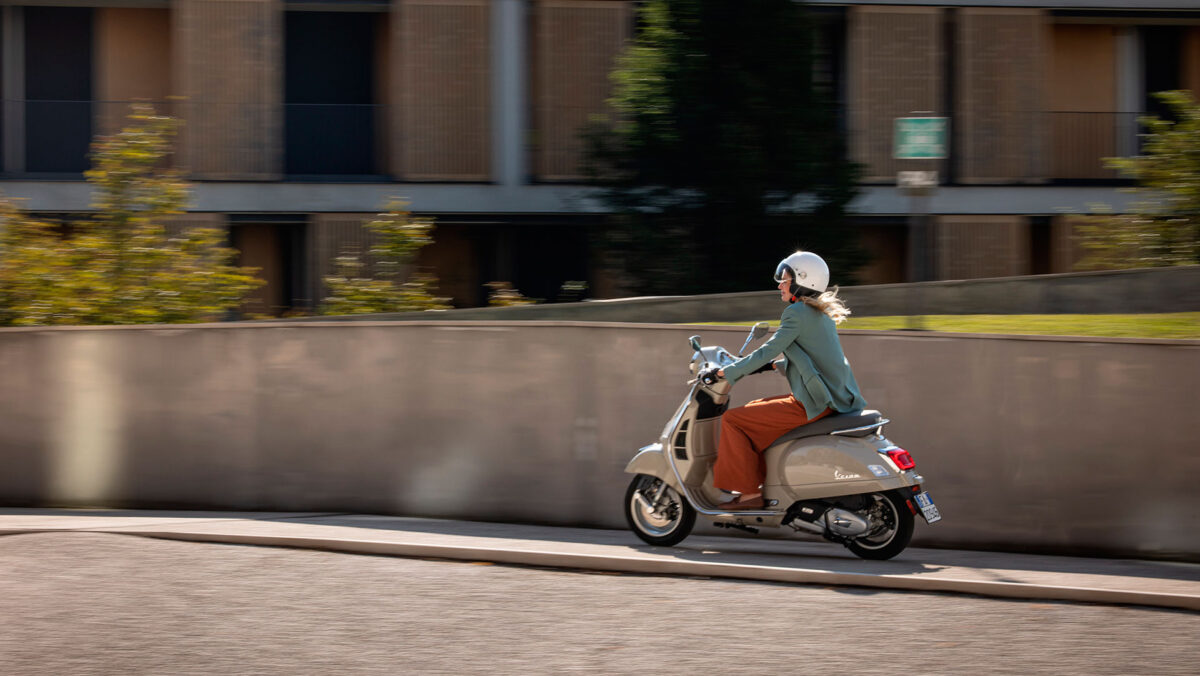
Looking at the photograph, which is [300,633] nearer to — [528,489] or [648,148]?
[528,489]

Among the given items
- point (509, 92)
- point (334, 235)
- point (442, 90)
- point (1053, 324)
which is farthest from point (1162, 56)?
point (334, 235)

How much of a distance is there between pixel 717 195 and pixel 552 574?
32.5ft

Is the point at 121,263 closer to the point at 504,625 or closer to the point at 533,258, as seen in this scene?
the point at 504,625

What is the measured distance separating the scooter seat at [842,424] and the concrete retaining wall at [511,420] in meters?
0.79

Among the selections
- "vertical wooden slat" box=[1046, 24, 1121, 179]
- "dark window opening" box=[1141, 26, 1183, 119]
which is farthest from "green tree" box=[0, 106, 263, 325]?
"dark window opening" box=[1141, 26, 1183, 119]

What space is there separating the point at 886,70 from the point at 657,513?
47.2 ft

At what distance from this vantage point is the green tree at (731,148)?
1631 cm

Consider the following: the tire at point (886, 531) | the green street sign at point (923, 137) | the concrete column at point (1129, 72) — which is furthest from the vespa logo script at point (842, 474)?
the concrete column at point (1129, 72)

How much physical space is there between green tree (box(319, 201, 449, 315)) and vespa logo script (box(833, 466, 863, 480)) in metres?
7.67

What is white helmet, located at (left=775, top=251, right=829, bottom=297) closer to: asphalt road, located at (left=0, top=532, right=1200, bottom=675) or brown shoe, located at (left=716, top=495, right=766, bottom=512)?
brown shoe, located at (left=716, top=495, right=766, bottom=512)

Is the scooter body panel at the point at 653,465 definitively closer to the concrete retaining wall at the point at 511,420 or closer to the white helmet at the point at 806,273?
the concrete retaining wall at the point at 511,420

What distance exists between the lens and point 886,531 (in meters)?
7.45

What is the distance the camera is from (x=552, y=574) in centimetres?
718

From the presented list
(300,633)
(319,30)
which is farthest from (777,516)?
(319,30)
